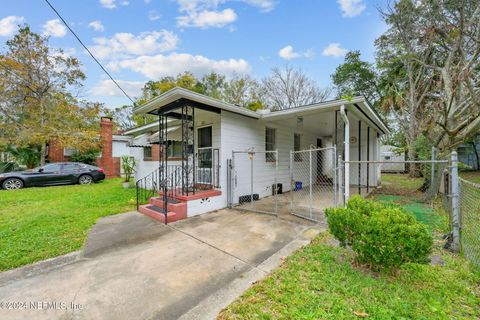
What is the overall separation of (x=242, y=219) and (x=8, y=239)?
4.58 meters

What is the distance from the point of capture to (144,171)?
1102 centimetres

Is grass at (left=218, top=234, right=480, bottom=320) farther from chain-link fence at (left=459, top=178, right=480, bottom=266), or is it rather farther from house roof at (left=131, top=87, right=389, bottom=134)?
house roof at (left=131, top=87, right=389, bottom=134)

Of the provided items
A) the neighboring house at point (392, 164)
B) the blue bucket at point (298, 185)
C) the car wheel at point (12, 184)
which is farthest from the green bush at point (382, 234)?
the neighboring house at point (392, 164)

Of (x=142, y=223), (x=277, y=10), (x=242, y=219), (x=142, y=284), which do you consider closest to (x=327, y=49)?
(x=277, y=10)

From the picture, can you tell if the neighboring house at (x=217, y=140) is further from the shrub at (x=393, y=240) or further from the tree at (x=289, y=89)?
the tree at (x=289, y=89)

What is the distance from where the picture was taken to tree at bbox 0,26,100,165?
12.3 meters

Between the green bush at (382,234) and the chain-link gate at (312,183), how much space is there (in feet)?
5.68

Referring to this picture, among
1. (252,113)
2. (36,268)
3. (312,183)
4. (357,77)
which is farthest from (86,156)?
(357,77)

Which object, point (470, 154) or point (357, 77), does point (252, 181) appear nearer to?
point (357, 77)

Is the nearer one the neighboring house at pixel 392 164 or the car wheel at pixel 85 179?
the car wheel at pixel 85 179

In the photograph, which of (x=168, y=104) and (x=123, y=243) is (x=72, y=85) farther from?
(x=123, y=243)

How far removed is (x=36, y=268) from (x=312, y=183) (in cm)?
1098

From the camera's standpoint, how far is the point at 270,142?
8.45 metres

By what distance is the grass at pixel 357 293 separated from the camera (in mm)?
2025
